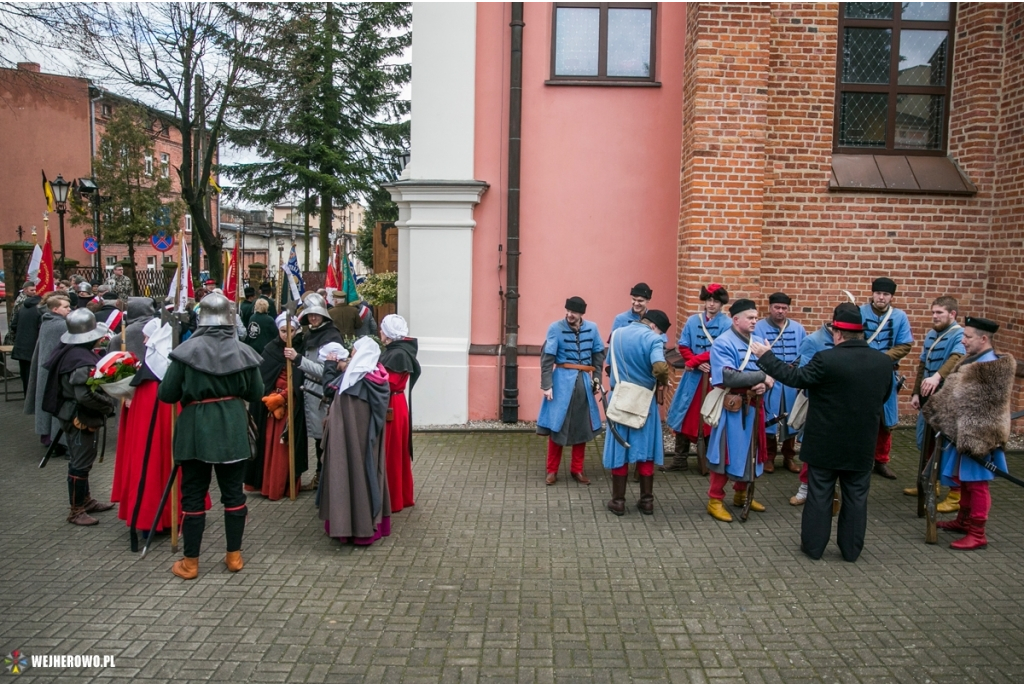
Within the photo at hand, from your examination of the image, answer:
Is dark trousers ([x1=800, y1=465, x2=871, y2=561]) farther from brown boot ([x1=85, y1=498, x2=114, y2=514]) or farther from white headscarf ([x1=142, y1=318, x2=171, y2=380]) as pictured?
brown boot ([x1=85, y1=498, x2=114, y2=514])

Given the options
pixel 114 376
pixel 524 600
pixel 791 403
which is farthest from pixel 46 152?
pixel 524 600

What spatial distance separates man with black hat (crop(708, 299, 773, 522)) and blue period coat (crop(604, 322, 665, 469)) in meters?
0.51

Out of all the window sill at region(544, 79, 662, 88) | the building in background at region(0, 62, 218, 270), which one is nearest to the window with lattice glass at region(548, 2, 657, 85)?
the window sill at region(544, 79, 662, 88)

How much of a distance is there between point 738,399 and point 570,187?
16.0 ft

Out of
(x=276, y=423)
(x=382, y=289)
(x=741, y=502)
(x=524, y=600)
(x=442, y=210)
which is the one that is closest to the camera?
(x=524, y=600)

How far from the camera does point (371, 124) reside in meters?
28.3

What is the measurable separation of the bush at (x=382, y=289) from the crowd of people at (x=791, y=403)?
8.69m

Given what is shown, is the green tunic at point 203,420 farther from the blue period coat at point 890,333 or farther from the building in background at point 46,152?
the building in background at point 46,152

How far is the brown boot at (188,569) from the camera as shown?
5.55 meters

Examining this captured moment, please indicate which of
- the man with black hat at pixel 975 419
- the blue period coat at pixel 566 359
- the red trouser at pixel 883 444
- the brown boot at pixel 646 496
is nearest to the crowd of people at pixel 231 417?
the blue period coat at pixel 566 359

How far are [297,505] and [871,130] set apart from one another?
868cm

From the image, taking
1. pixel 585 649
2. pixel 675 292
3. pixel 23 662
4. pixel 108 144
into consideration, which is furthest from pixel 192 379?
pixel 108 144

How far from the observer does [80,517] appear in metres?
6.69

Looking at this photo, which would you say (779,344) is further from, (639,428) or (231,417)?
(231,417)
